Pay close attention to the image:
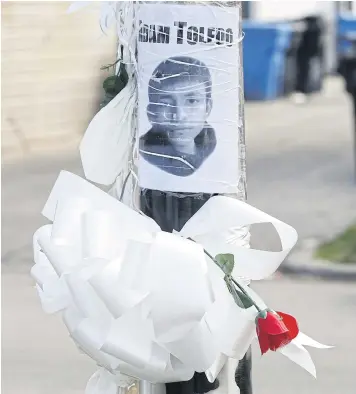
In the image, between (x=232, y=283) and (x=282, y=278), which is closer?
(x=232, y=283)

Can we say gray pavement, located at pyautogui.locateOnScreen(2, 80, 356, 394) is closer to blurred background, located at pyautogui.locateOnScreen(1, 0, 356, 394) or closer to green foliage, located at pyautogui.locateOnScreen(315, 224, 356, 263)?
blurred background, located at pyautogui.locateOnScreen(1, 0, 356, 394)

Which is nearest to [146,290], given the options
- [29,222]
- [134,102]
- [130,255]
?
[130,255]

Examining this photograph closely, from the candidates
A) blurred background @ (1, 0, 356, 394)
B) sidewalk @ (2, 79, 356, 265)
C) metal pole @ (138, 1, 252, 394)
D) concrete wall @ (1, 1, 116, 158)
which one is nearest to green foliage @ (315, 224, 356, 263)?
blurred background @ (1, 0, 356, 394)

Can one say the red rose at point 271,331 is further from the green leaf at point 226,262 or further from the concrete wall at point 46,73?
the concrete wall at point 46,73

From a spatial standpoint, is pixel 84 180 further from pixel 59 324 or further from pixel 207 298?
pixel 59 324

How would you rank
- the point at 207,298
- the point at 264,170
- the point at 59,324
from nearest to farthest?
the point at 207,298 → the point at 59,324 → the point at 264,170

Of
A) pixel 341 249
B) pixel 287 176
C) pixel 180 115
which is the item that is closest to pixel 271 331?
pixel 180 115

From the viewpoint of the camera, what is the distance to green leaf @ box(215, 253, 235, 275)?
6.89 feet

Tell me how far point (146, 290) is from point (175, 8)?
649 millimetres

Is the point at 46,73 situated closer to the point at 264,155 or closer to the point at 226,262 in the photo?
the point at 264,155

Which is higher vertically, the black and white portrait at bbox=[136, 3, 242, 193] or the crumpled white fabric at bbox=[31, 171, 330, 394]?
the black and white portrait at bbox=[136, 3, 242, 193]

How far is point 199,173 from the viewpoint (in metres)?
2.21

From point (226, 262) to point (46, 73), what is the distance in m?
11.9

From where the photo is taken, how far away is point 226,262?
211 cm
